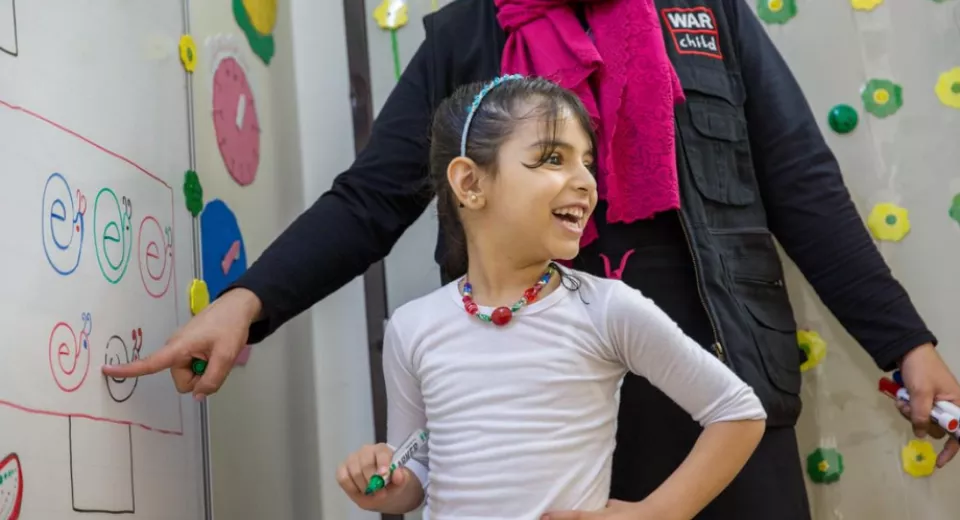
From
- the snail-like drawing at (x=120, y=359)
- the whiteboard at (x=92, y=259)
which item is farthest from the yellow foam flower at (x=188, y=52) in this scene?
the snail-like drawing at (x=120, y=359)


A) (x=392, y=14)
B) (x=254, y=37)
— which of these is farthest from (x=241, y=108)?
(x=392, y=14)

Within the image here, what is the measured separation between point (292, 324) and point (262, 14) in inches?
22.5

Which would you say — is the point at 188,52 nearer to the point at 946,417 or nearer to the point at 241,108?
the point at 241,108

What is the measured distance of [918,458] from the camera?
4.65 feet

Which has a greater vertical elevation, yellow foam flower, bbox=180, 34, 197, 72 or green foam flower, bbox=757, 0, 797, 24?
green foam flower, bbox=757, 0, 797, 24

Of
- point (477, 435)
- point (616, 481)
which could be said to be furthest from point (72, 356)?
point (616, 481)

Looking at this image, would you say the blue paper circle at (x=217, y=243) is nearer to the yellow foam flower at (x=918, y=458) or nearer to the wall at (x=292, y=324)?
the wall at (x=292, y=324)

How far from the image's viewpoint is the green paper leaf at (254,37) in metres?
1.50

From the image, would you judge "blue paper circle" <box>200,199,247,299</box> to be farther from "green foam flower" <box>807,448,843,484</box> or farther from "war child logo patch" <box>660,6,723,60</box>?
"green foam flower" <box>807,448,843,484</box>

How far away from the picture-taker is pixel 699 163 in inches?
45.4

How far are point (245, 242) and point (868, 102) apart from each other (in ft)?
3.49

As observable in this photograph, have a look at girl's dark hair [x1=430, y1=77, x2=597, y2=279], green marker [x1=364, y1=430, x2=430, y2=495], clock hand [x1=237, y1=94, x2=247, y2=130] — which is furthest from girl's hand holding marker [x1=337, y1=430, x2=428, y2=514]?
clock hand [x1=237, y1=94, x2=247, y2=130]

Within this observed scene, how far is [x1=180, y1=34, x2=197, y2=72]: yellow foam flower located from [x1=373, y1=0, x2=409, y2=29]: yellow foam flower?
49 centimetres

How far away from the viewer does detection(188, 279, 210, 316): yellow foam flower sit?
1187mm
